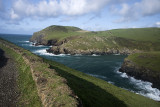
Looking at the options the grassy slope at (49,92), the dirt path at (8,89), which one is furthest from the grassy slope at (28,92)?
the dirt path at (8,89)

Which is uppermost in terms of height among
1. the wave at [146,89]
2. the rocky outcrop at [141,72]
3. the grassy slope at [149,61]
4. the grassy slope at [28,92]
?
the grassy slope at [28,92]

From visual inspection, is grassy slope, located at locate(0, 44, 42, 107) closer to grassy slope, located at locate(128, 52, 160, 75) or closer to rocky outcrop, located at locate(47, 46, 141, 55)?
grassy slope, located at locate(128, 52, 160, 75)

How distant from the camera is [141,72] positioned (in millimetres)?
62688

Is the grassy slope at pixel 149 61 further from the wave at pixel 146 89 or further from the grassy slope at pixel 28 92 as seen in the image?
the grassy slope at pixel 28 92

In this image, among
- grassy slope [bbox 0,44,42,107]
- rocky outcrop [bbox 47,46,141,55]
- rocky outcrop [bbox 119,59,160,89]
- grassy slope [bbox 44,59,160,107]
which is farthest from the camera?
rocky outcrop [bbox 47,46,141,55]

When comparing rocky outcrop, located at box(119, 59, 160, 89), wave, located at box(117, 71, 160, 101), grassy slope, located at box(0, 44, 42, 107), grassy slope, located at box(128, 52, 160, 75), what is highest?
grassy slope, located at box(0, 44, 42, 107)

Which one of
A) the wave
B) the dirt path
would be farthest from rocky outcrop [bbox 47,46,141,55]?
the dirt path

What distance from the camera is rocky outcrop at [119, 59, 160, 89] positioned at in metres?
54.4

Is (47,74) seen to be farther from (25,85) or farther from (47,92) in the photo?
(47,92)

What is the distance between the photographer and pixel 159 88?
5009 centimetres

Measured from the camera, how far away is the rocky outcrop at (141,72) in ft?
179

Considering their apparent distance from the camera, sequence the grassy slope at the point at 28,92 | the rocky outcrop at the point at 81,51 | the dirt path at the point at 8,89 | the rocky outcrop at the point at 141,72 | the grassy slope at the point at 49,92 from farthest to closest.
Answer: the rocky outcrop at the point at 81,51 < the rocky outcrop at the point at 141,72 < the grassy slope at the point at 28,92 < the dirt path at the point at 8,89 < the grassy slope at the point at 49,92

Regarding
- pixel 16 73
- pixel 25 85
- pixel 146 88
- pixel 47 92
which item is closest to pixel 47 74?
pixel 25 85

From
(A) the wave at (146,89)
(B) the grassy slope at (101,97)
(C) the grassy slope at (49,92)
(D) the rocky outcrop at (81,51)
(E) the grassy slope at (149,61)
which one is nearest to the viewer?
(C) the grassy slope at (49,92)
